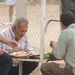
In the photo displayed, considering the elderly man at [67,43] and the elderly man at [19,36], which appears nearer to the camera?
the elderly man at [67,43]

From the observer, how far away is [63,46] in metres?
3.83

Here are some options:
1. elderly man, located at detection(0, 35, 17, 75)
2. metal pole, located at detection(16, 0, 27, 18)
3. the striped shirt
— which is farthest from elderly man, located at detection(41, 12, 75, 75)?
metal pole, located at detection(16, 0, 27, 18)

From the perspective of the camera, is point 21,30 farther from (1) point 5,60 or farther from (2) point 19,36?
(1) point 5,60

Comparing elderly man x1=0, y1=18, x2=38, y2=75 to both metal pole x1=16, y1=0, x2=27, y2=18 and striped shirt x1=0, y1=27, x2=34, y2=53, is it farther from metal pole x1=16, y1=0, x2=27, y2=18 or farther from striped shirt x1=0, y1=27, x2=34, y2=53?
metal pole x1=16, y1=0, x2=27, y2=18

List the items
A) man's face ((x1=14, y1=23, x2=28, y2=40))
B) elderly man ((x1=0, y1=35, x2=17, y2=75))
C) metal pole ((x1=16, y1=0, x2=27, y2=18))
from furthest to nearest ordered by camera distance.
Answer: metal pole ((x1=16, y1=0, x2=27, y2=18)) → man's face ((x1=14, y1=23, x2=28, y2=40)) → elderly man ((x1=0, y1=35, x2=17, y2=75))

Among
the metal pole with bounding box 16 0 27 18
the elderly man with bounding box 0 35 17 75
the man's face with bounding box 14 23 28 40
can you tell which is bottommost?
the elderly man with bounding box 0 35 17 75

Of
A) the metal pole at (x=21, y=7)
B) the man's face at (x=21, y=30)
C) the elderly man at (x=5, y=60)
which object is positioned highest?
the metal pole at (x=21, y=7)

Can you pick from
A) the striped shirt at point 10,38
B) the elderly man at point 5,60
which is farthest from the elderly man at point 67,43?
the striped shirt at point 10,38

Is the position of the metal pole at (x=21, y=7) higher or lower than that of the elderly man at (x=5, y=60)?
higher

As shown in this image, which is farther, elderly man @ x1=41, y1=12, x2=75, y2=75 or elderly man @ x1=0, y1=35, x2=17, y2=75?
elderly man @ x1=0, y1=35, x2=17, y2=75

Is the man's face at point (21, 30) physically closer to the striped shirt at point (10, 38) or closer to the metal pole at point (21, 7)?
the striped shirt at point (10, 38)

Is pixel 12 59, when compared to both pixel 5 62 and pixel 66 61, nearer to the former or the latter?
pixel 5 62

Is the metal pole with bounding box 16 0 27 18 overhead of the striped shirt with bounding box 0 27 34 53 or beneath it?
overhead

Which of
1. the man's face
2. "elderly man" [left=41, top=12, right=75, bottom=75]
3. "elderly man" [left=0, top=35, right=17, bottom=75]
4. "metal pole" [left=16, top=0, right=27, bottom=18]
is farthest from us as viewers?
"metal pole" [left=16, top=0, right=27, bottom=18]
